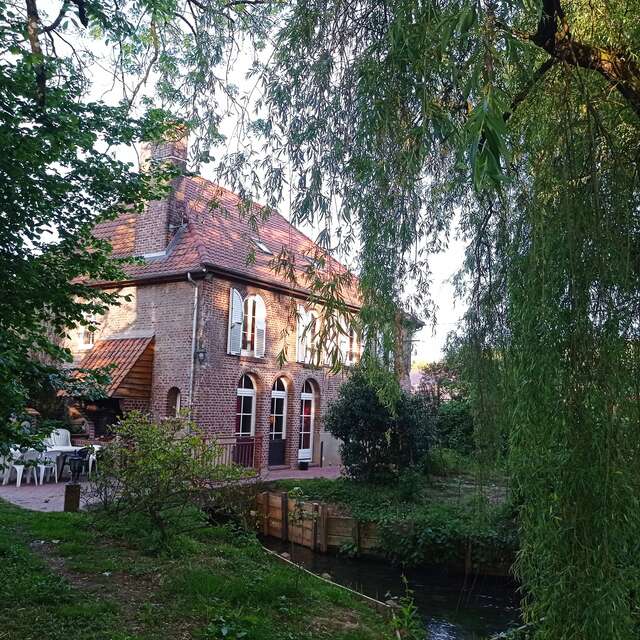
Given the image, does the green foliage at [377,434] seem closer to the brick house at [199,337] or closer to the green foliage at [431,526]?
the green foliage at [431,526]

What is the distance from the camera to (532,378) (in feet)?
10.3

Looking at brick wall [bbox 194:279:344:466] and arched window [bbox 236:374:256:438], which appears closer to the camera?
brick wall [bbox 194:279:344:466]

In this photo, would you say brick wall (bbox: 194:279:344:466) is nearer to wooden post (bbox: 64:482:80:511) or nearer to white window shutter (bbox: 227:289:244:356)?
white window shutter (bbox: 227:289:244:356)

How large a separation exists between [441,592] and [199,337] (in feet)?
26.9

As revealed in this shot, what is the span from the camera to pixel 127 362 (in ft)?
49.7

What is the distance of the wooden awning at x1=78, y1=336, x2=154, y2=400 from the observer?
48.5 ft

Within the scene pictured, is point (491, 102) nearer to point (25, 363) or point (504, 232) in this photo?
point (504, 232)

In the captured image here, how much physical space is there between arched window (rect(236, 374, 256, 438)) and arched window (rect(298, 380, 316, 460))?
2.21 meters

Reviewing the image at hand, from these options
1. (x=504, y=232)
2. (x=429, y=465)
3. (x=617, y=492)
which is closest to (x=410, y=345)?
(x=504, y=232)

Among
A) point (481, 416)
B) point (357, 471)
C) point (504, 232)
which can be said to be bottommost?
point (357, 471)

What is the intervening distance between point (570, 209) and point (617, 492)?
1.44 metres

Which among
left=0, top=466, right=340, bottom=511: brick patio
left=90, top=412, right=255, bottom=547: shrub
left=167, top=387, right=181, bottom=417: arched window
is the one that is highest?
left=167, top=387, right=181, bottom=417: arched window

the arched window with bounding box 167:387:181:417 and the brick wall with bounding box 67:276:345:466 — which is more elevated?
the brick wall with bounding box 67:276:345:466

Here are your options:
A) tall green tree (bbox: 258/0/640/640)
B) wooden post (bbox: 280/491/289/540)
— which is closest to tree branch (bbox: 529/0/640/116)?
tall green tree (bbox: 258/0/640/640)
